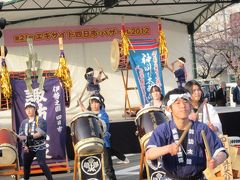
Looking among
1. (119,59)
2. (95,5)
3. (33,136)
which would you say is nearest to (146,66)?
(119,59)

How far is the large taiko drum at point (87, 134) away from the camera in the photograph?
723cm

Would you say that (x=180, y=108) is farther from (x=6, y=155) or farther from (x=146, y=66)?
(x=146, y=66)

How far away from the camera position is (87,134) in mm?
7270

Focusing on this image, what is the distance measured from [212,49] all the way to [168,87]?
750 inches

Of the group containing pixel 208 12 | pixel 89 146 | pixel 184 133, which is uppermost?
pixel 208 12

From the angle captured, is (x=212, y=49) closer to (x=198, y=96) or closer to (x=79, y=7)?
(x=79, y=7)

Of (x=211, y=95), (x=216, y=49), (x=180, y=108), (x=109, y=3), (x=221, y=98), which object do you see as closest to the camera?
(x=180, y=108)

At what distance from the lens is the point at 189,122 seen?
13.5 feet

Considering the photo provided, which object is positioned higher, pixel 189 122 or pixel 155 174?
pixel 189 122

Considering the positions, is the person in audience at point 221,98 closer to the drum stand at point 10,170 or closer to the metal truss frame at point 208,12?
the metal truss frame at point 208,12

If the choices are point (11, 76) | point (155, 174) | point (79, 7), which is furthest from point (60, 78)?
point (79, 7)

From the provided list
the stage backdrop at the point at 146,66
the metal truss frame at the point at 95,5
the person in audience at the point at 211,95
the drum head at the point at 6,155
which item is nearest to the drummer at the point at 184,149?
the drum head at the point at 6,155

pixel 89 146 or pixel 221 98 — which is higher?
pixel 221 98

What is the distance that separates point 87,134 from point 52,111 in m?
2.53
